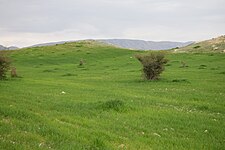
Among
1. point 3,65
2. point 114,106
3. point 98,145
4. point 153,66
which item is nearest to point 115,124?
point 114,106

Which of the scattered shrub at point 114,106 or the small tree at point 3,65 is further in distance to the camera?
the small tree at point 3,65

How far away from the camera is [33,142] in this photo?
9.08 meters

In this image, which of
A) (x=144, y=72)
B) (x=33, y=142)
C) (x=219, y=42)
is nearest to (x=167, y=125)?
(x=33, y=142)

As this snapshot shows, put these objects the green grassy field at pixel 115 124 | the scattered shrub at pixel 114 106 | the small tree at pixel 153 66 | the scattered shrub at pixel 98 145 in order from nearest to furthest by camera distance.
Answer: the scattered shrub at pixel 98 145 → the green grassy field at pixel 115 124 → the scattered shrub at pixel 114 106 → the small tree at pixel 153 66

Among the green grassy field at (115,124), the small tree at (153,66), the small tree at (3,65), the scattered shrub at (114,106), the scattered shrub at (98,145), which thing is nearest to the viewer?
the scattered shrub at (98,145)

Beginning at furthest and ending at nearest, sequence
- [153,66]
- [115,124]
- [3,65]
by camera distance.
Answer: [153,66] → [3,65] → [115,124]

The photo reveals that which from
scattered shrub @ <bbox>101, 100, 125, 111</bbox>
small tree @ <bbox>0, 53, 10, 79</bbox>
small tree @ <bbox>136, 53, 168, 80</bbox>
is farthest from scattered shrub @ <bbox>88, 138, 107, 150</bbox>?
small tree @ <bbox>0, 53, 10, 79</bbox>

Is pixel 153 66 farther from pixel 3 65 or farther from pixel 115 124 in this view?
pixel 115 124

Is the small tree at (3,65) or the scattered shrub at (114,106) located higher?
the small tree at (3,65)

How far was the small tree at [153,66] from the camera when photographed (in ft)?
107

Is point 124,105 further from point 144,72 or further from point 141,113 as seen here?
point 144,72

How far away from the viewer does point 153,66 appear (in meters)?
32.5

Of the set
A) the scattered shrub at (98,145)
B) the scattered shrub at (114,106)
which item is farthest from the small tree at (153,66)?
the scattered shrub at (98,145)

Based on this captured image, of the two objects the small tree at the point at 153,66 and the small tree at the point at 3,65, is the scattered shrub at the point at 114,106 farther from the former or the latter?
the small tree at the point at 3,65
